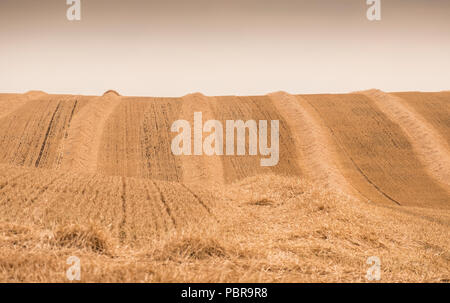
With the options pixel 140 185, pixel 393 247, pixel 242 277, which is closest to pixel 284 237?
pixel 393 247

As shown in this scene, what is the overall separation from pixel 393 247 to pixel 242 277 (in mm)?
4788

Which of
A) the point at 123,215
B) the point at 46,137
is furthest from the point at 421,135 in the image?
the point at 46,137

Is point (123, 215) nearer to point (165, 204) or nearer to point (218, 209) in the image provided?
point (165, 204)

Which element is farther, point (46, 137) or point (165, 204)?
point (46, 137)

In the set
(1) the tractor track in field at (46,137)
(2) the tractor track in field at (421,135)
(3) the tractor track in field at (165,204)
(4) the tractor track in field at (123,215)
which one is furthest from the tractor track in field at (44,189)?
(2) the tractor track in field at (421,135)

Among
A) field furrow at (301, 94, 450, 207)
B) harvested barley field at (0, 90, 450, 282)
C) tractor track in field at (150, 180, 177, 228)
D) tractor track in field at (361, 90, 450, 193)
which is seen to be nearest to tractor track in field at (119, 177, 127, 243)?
harvested barley field at (0, 90, 450, 282)

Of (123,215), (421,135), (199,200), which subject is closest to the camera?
(123,215)

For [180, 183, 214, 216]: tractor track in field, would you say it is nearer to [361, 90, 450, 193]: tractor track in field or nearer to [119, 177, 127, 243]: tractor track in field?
[119, 177, 127, 243]: tractor track in field

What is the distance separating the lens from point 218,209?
9.06m

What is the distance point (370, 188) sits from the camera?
2427 cm

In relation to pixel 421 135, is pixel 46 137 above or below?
above

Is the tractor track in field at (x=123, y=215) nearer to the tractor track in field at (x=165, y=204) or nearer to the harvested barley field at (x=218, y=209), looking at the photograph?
the harvested barley field at (x=218, y=209)

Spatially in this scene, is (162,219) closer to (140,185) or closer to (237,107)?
(140,185)

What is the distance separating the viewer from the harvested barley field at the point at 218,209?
186 inches
